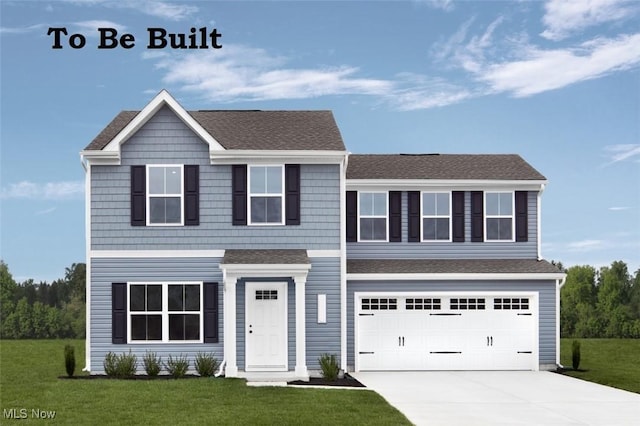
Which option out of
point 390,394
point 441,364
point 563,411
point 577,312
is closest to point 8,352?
point 441,364

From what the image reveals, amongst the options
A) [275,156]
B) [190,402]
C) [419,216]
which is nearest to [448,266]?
[419,216]

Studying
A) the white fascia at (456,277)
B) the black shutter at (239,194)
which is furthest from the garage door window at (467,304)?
the black shutter at (239,194)

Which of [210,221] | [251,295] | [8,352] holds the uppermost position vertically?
[210,221]

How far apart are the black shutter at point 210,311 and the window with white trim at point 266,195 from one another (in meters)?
2.11

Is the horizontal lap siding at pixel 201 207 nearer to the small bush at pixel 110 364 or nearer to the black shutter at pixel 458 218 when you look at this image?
the small bush at pixel 110 364

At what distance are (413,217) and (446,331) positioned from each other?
3726mm

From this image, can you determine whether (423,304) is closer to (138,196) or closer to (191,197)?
(191,197)

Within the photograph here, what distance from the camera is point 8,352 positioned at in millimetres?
33844

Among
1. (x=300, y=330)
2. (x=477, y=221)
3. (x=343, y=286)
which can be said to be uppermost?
(x=477, y=221)

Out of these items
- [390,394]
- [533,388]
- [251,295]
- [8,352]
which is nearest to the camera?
[390,394]

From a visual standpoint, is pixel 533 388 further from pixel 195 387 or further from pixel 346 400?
pixel 195 387

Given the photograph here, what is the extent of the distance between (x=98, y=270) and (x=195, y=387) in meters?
5.36

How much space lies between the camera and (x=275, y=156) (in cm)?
2311

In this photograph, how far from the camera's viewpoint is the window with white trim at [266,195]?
2333 cm
